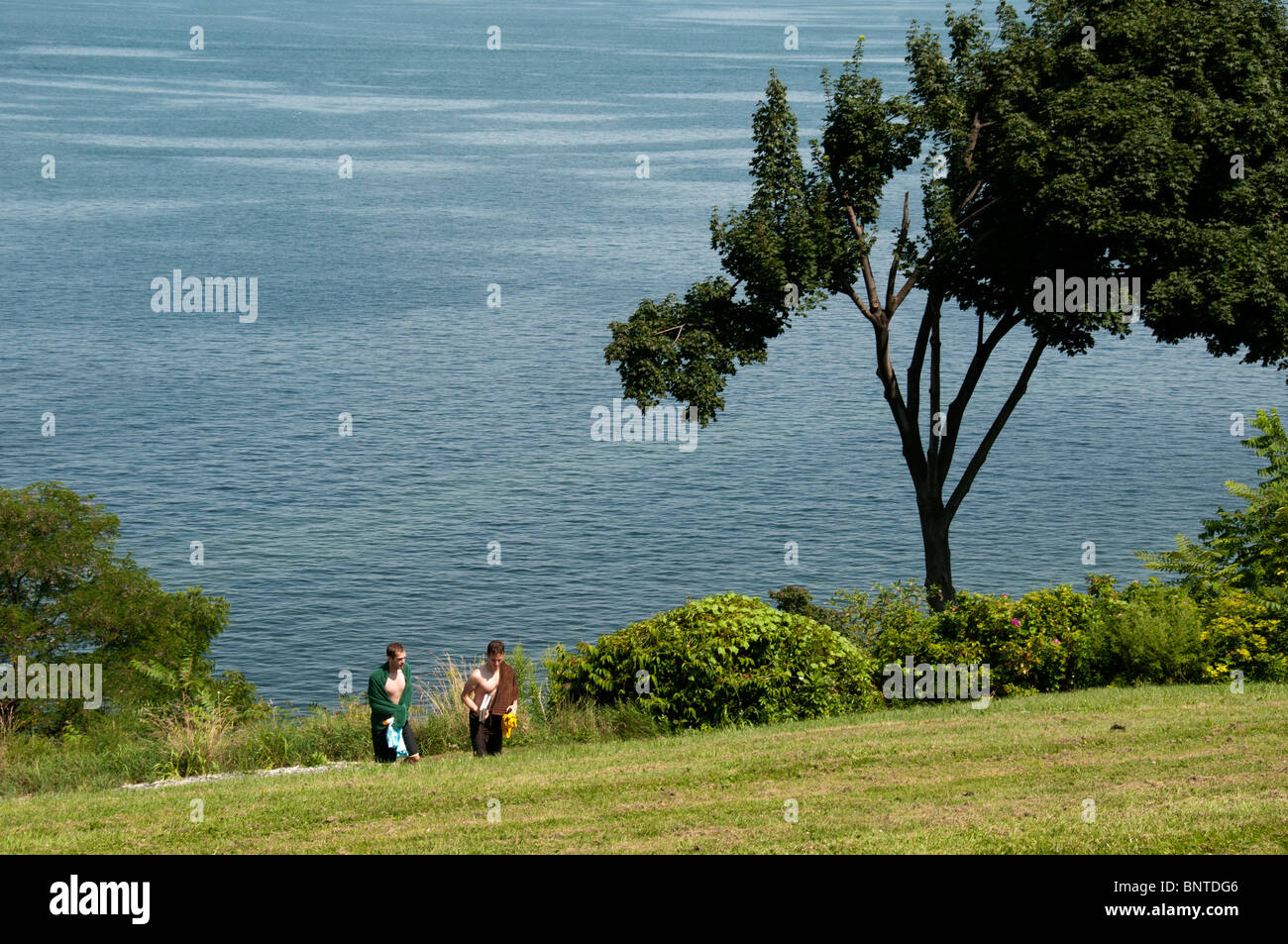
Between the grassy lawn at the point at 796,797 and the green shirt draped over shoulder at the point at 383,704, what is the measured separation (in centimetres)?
64

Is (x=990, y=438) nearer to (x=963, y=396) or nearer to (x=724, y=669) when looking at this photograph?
(x=963, y=396)

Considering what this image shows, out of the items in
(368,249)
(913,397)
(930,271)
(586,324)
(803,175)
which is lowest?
(913,397)

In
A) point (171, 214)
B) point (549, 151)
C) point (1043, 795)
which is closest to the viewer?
point (1043, 795)

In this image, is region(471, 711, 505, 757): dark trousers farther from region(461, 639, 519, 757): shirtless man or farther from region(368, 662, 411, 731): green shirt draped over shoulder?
region(368, 662, 411, 731): green shirt draped over shoulder

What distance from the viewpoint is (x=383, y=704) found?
628 inches

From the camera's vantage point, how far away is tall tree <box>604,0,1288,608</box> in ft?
79.9

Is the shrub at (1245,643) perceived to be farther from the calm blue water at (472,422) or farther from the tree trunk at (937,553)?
the calm blue water at (472,422)

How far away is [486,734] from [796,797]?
4.98 m

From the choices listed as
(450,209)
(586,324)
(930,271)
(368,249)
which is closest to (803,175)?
(930,271)

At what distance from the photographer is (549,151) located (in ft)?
495

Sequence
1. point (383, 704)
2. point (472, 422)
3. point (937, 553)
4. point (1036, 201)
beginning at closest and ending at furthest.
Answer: point (383, 704), point (1036, 201), point (937, 553), point (472, 422)

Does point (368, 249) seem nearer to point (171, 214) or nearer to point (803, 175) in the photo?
point (171, 214)

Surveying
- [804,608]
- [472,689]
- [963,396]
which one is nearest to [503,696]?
[472,689]

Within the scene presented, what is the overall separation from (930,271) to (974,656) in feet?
34.0
